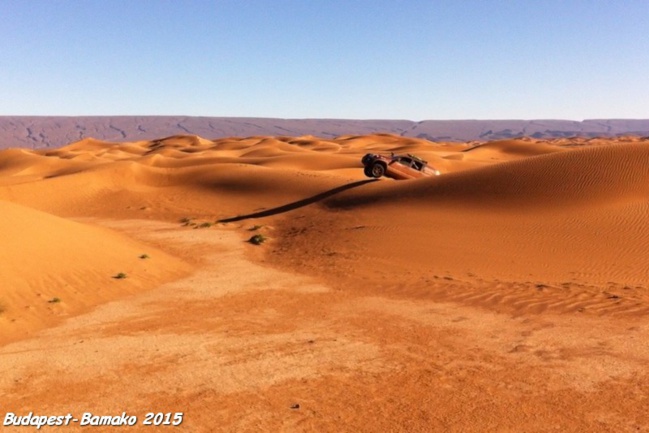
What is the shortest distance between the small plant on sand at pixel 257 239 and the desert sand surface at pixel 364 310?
0.91 ft

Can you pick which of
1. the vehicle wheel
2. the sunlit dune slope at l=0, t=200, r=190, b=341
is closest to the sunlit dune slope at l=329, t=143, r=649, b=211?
the vehicle wheel

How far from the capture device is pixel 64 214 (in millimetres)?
25328

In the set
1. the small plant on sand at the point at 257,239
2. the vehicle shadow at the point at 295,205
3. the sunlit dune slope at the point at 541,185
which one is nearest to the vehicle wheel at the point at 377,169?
the vehicle shadow at the point at 295,205

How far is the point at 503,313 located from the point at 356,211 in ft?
35.3

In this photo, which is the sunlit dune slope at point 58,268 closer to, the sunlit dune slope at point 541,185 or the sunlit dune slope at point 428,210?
the sunlit dune slope at point 428,210

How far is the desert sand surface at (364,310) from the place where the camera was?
611 centimetres

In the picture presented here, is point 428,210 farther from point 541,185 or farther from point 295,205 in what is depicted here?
point 295,205

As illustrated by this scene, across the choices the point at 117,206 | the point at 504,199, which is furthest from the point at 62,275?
the point at 117,206

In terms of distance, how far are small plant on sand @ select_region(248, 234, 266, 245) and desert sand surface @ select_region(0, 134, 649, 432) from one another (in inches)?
10.9

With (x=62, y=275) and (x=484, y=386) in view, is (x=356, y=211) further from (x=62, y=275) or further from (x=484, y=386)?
(x=484, y=386)

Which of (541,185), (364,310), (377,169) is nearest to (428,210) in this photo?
(541,185)

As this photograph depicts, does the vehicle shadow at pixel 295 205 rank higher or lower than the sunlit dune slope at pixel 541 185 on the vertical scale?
Result: lower

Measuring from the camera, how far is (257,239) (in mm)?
17547

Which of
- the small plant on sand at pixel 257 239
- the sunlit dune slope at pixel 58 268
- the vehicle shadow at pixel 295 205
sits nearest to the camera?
the sunlit dune slope at pixel 58 268
